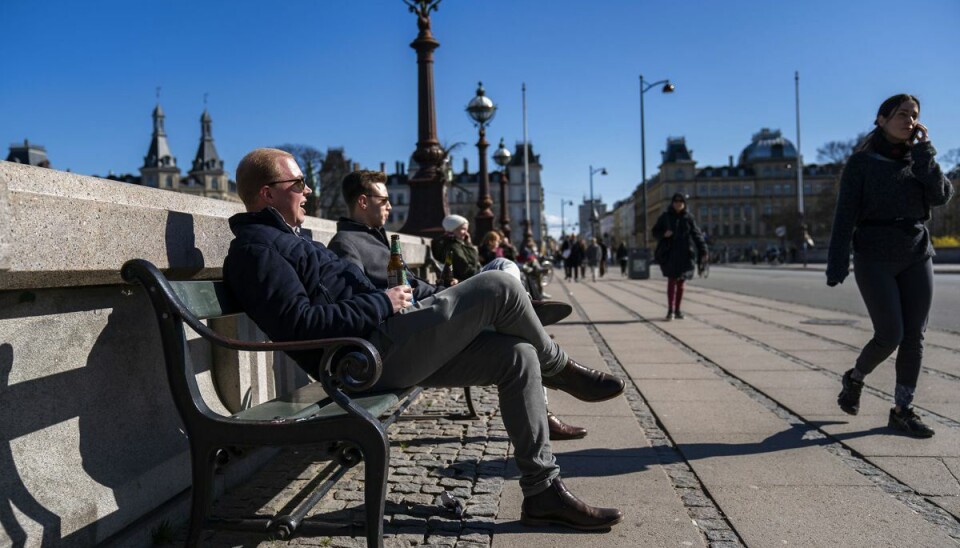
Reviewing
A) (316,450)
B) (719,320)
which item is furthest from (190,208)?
(719,320)

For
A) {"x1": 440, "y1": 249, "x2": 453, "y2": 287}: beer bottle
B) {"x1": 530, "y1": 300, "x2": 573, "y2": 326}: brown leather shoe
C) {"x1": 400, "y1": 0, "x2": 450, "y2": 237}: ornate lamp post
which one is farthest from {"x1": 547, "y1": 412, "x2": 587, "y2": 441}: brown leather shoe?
{"x1": 400, "y1": 0, "x2": 450, "y2": 237}: ornate lamp post

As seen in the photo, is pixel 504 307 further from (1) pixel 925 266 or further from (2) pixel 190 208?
(1) pixel 925 266

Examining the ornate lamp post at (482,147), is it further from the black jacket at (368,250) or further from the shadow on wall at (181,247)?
the shadow on wall at (181,247)

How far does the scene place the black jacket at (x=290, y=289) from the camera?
2.37 m

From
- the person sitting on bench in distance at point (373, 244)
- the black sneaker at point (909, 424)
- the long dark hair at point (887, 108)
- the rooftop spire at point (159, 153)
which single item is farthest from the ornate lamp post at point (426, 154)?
the rooftop spire at point (159, 153)

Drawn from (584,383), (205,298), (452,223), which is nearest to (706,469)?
(584,383)

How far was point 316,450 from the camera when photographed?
3734 mm

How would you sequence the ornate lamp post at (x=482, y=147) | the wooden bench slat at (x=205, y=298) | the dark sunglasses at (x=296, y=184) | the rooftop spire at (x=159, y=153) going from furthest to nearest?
1. the rooftop spire at (x=159, y=153)
2. the ornate lamp post at (x=482, y=147)
3. the dark sunglasses at (x=296, y=184)
4. the wooden bench slat at (x=205, y=298)

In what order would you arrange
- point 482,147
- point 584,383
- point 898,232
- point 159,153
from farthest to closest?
point 159,153, point 482,147, point 898,232, point 584,383

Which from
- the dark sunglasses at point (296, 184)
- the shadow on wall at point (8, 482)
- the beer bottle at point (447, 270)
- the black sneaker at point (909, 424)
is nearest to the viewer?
the shadow on wall at point (8, 482)

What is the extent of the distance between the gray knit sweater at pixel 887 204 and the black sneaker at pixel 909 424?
783 mm

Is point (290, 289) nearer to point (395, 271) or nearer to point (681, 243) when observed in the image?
point (395, 271)

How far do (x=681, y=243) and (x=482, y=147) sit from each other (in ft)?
28.8

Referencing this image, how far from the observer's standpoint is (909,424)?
3828 millimetres
